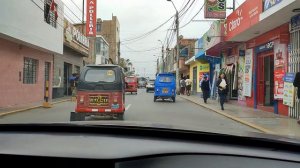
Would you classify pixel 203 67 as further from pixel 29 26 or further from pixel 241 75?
pixel 29 26

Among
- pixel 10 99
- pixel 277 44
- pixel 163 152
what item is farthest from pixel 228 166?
pixel 10 99

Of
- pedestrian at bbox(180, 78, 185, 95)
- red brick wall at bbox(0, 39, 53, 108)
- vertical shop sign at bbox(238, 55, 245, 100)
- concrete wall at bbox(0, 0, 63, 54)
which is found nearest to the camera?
concrete wall at bbox(0, 0, 63, 54)

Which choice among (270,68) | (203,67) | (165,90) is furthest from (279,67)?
(203,67)

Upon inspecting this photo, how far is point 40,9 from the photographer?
926 inches

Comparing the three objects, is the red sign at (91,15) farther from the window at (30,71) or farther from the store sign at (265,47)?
the store sign at (265,47)

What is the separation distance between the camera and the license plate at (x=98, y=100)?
13.8m

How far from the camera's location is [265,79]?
19.8 metres

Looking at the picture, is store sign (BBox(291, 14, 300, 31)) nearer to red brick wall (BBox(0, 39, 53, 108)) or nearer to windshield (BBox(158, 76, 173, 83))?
red brick wall (BBox(0, 39, 53, 108))

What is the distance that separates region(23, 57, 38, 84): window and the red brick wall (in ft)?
0.81

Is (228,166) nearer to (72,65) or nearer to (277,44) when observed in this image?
(277,44)

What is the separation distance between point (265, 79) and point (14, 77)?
39.7ft

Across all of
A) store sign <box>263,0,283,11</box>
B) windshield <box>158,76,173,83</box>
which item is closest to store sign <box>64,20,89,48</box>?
windshield <box>158,76,173,83</box>

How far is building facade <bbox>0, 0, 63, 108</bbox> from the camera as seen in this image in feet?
63.2

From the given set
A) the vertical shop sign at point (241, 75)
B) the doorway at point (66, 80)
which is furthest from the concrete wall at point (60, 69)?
the vertical shop sign at point (241, 75)
